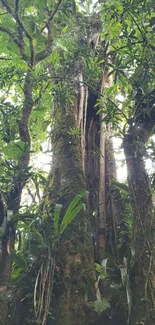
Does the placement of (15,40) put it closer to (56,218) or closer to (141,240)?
(56,218)

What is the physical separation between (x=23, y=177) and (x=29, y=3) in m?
1.43

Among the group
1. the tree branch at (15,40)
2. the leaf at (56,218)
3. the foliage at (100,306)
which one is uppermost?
the tree branch at (15,40)

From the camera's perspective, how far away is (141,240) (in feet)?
7.89

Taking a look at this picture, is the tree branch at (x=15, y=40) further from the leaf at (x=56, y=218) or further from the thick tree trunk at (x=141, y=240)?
the leaf at (x=56, y=218)

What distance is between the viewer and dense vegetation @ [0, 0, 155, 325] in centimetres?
217

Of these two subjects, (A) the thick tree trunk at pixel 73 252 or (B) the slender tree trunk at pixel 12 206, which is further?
(A) the thick tree trunk at pixel 73 252

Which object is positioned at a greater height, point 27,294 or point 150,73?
point 150,73

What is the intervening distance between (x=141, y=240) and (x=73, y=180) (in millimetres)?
843

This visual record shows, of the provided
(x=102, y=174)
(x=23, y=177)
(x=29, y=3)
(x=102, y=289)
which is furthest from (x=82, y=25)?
(x=102, y=289)

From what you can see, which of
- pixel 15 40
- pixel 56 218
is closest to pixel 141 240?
pixel 56 218

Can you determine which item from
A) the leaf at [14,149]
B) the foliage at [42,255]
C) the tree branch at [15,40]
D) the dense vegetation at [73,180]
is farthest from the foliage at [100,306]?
the tree branch at [15,40]

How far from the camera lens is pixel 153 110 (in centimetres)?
297

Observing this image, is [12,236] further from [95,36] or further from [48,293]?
[95,36]

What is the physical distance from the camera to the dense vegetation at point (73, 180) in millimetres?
2166
